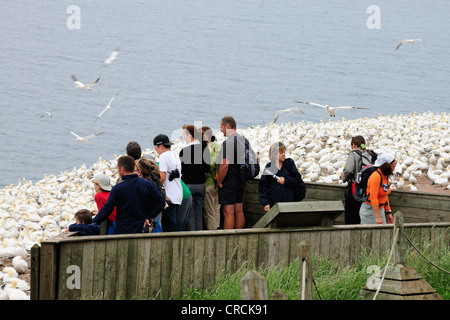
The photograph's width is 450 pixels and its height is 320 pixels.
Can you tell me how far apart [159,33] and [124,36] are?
242 inches

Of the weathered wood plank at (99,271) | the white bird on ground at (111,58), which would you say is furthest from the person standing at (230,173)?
the white bird on ground at (111,58)

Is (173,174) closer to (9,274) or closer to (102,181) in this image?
(102,181)

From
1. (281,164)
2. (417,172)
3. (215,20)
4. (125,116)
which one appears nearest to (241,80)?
(125,116)

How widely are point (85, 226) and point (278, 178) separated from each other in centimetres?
253

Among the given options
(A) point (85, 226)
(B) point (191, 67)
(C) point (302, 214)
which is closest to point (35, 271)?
(A) point (85, 226)

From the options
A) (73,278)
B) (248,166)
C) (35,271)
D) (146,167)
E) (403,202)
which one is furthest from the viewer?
(403,202)

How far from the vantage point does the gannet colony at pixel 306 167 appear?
14.0m

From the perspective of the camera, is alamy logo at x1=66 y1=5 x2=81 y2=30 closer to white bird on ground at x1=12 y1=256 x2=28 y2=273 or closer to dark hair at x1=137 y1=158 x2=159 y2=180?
white bird on ground at x1=12 y1=256 x2=28 y2=273

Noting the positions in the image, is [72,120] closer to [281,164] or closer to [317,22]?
[281,164]

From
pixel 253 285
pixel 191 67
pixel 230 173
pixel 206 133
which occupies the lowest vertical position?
pixel 253 285

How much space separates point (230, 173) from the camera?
8.69 metres

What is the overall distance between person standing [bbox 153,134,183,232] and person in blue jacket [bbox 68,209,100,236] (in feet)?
2.96

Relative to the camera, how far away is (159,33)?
103125 millimetres

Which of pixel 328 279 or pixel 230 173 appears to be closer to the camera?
pixel 328 279
